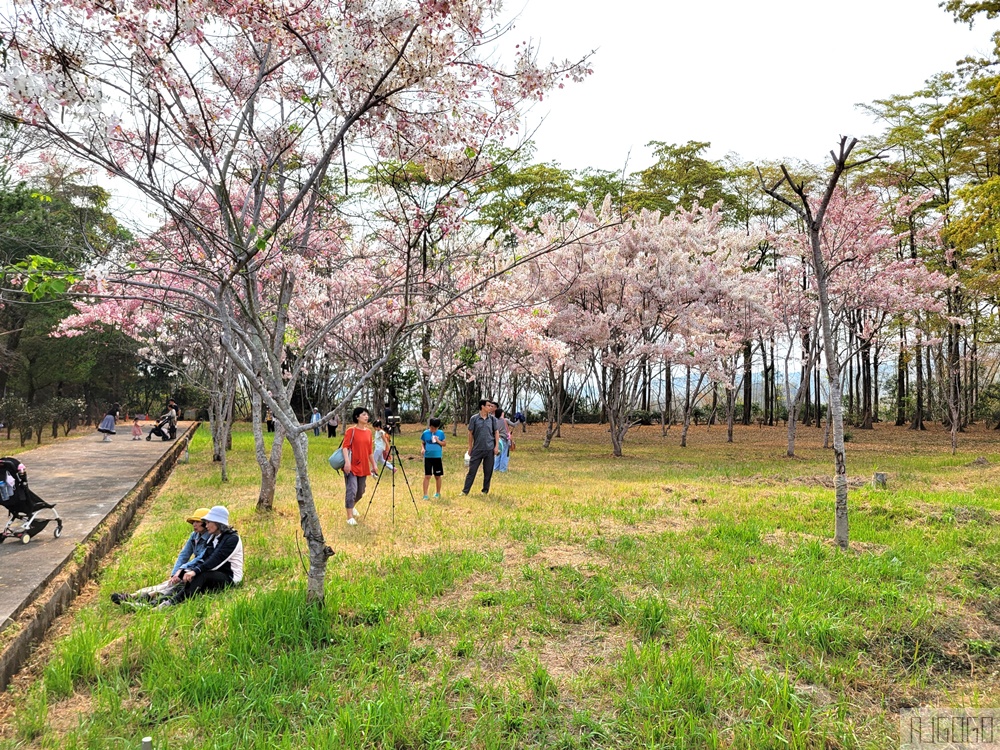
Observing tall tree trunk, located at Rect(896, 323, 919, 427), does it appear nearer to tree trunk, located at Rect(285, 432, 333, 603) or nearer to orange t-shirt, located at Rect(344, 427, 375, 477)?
orange t-shirt, located at Rect(344, 427, 375, 477)

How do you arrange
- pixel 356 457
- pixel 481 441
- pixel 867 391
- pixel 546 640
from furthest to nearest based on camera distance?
pixel 867 391 → pixel 481 441 → pixel 356 457 → pixel 546 640

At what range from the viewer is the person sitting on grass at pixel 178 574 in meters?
5.00

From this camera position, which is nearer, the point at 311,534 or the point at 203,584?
the point at 311,534

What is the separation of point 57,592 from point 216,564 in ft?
4.42

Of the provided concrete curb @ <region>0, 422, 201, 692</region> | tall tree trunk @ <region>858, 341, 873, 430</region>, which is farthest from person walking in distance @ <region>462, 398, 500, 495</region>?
tall tree trunk @ <region>858, 341, 873, 430</region>

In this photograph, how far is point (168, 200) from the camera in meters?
4.11

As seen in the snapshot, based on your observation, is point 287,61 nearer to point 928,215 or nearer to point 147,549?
point 147,549

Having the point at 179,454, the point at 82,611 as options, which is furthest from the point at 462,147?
the point at 179,454

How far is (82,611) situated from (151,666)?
65.6 inches

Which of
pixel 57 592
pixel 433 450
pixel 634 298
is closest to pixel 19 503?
pixel 57 592

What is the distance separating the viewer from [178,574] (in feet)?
16.8

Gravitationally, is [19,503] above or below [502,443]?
below

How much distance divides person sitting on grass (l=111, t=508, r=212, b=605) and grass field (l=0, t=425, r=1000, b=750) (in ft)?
0.48

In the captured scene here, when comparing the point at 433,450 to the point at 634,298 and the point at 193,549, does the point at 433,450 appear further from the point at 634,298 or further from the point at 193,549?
the point at 634,298
